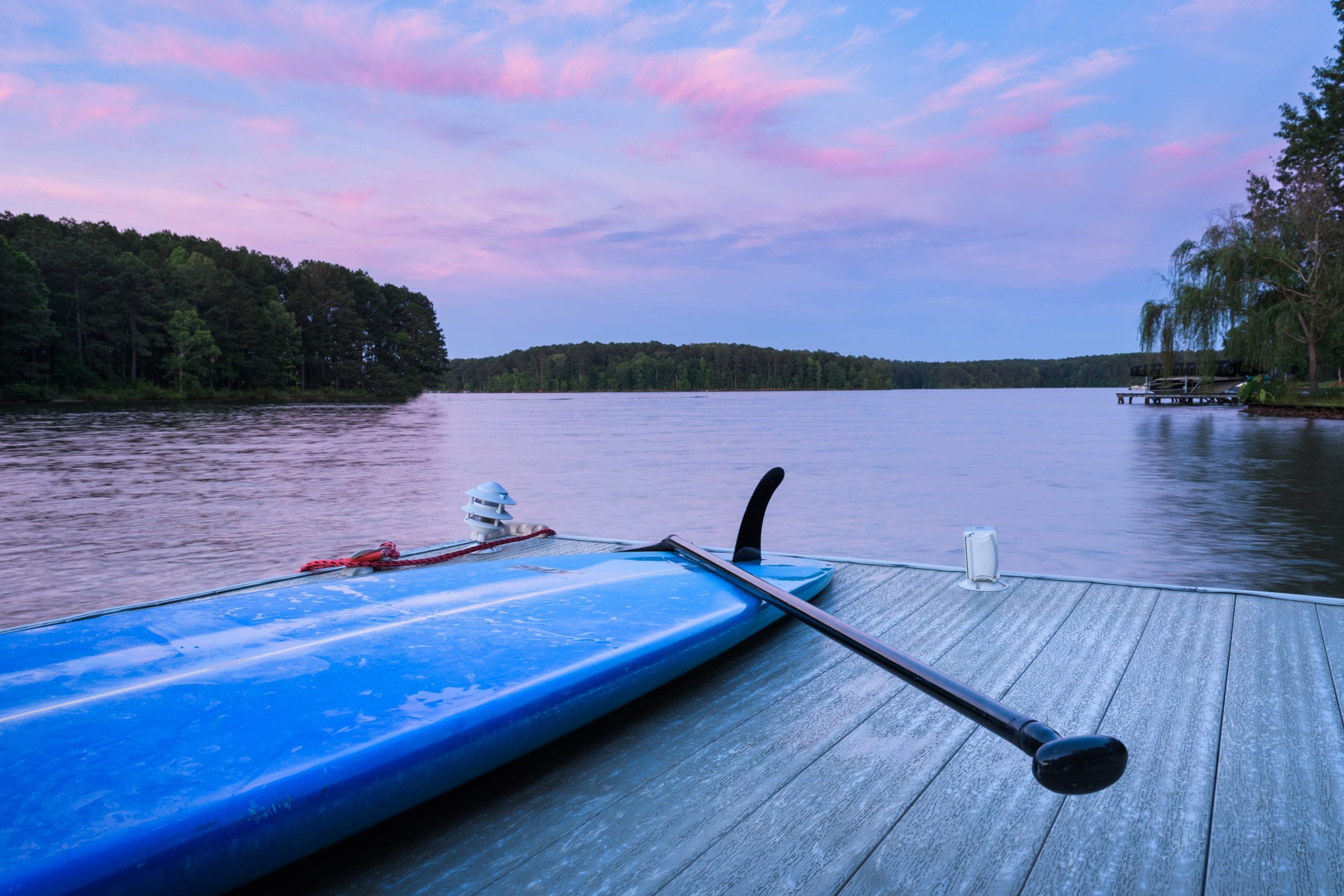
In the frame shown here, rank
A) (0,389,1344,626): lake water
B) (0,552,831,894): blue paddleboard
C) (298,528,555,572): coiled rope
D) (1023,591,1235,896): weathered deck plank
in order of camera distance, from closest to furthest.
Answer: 1. (0,552,831,894): blue paddleboard
2. (1023,591,1235,896): weathered deck plank
3. (298,528,555,572): coiled rope
4. (0,389,1344,626): lake water

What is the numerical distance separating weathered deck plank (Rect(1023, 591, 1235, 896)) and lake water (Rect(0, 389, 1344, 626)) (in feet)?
13.3

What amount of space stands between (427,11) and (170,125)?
17.5 meters

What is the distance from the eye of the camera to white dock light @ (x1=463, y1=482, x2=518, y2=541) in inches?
190

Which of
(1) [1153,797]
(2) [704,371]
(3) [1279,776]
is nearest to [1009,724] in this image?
(1) [1153,797]

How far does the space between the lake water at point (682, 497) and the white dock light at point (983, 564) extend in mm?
2949

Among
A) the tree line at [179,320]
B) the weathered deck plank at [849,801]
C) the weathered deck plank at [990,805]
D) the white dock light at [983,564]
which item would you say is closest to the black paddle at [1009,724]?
the weathered deck plank at [990,805]

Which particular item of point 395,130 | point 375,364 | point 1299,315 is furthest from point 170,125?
point 375,364

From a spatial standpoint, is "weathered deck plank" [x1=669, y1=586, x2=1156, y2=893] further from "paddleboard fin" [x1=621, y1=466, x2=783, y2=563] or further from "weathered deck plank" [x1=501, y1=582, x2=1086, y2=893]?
"paddleboard fin" [x1=621, y1=466, x2=783, y2=563]

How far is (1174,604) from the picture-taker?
3.05m

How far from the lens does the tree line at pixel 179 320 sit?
127ft

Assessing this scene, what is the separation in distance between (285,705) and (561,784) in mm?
593

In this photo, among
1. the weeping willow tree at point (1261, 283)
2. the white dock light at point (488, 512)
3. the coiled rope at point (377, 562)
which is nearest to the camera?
the coiled rope at point (377, 562)

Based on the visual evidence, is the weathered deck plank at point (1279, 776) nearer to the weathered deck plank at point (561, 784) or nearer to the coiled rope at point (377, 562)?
the weathered deck plank at point (561, 784)

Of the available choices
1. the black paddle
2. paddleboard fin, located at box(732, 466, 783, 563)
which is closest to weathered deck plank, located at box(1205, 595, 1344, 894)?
the black paddle
